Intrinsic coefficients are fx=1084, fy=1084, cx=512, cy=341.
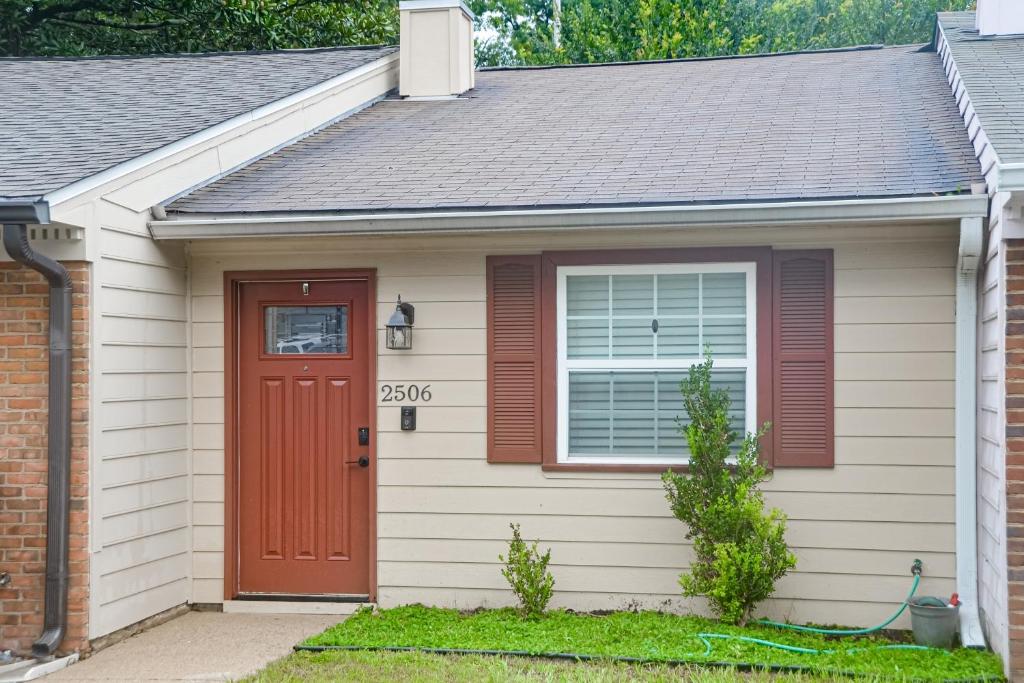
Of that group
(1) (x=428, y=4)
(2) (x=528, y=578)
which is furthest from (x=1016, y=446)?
(1) (x=428, y=4)

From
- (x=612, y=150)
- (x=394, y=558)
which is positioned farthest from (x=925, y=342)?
(x=394, y=558)

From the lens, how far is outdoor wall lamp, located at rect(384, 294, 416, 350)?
6465 millimetres

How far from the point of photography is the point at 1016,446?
4816mm

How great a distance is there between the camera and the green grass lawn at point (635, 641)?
16.9 ft

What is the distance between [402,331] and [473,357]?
0.45 m

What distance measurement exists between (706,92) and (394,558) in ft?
15.1

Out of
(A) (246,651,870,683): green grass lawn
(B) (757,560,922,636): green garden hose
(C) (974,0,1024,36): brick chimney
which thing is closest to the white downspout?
(B) (757,560,922,636): green garden hose

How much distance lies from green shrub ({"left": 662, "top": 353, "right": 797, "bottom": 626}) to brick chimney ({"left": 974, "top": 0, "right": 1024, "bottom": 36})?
3589 mm

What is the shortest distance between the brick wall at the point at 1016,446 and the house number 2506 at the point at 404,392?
3235 millimetres

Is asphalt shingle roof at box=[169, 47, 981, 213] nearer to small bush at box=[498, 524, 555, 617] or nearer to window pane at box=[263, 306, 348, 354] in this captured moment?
window pane at box=[263, 306, 348, 354]

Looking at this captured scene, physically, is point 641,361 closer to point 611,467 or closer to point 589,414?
point 589,414

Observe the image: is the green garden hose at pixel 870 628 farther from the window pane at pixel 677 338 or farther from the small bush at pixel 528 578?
the window pane at pixel 677 338

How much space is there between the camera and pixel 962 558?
232 inches

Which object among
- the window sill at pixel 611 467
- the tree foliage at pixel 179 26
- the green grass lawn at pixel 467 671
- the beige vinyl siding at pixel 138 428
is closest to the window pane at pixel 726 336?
the window sill at pixel 611 467
